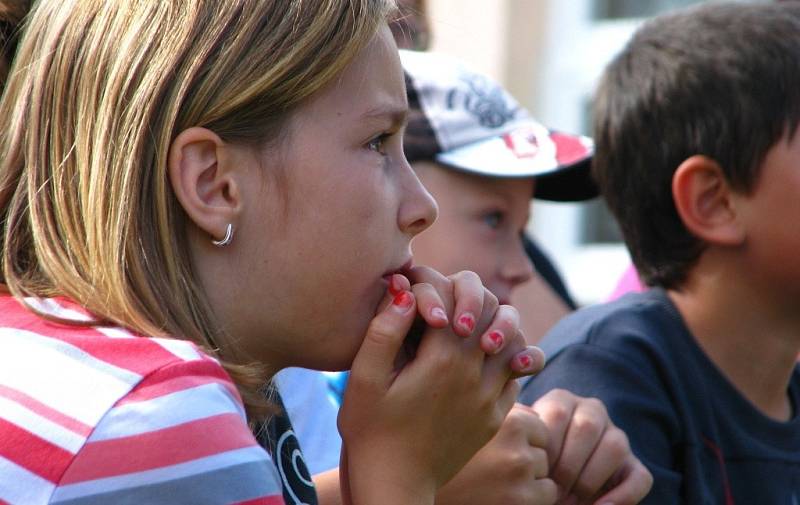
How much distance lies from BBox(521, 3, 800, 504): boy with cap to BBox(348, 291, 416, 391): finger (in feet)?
2.30

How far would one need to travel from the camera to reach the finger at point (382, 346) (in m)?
1.60

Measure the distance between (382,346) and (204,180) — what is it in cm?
33

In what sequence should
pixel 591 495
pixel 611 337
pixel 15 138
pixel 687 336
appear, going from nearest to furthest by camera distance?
pixel 15 138 < pixel 591 495 < pixel 611 337 < pixel 687 336

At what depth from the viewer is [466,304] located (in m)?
1.65

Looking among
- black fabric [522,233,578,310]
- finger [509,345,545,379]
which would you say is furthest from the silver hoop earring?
black fabric [522,233,578,310]

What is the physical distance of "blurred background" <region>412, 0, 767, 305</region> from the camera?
5176mm

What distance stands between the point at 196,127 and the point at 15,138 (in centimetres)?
31

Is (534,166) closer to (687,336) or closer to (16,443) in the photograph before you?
(687,336)

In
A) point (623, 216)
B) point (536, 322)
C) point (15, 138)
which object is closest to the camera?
point (15, 138)

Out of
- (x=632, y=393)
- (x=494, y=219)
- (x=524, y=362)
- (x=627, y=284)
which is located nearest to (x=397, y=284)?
(x=524, y=362)

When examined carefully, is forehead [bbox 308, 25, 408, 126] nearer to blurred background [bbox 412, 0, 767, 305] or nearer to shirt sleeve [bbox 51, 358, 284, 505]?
shirt sleeve [bbox 51, 358, 284, 505]

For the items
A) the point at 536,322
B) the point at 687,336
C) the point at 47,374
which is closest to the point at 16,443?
the point at 47,374

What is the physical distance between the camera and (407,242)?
5.54 feet

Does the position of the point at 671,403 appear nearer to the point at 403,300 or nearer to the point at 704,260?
the point at 704,260
